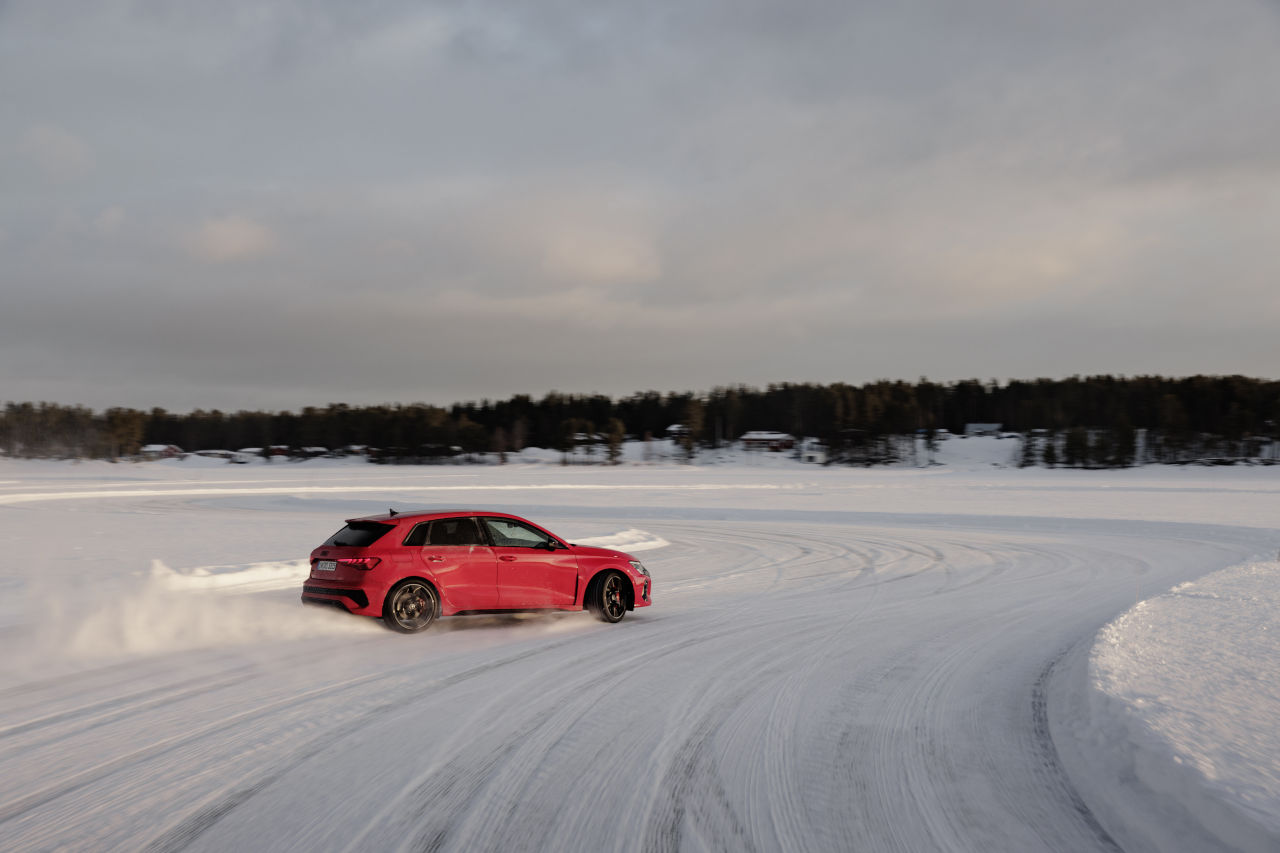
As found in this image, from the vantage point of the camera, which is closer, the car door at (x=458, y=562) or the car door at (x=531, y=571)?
the car door at (x=458, y=562)

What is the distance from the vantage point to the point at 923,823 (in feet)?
14.5

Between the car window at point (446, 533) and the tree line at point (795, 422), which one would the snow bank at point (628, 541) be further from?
the tree line at point (795, 422)

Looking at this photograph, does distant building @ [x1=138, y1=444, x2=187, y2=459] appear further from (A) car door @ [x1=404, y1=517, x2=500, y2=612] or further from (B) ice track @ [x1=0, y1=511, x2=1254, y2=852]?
(B) ice track @ [x1=0, y1=511, x2=1254, y2=852]

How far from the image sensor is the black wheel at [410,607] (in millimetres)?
9500

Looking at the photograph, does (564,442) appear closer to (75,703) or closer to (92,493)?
(92,493)

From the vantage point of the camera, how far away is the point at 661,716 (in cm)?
639

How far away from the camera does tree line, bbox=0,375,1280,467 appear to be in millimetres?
112438

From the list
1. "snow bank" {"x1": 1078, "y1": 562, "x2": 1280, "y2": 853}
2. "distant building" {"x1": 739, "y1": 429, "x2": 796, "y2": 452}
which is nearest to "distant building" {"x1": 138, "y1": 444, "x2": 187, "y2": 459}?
"distant building" {"x1": 739, "y1": 429, "x2": 796, "y2": 452}

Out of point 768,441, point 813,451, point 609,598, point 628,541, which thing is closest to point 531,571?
point 609,598

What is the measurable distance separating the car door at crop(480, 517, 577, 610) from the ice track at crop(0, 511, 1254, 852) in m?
0.34

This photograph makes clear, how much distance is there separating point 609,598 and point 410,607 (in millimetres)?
2451

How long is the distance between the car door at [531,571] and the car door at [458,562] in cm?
13

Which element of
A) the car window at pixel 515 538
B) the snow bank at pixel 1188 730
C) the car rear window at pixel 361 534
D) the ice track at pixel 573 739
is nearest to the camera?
the snow bank at pixel 1188 730

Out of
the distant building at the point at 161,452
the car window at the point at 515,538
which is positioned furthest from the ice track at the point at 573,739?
the distant building at the point at 161,452
